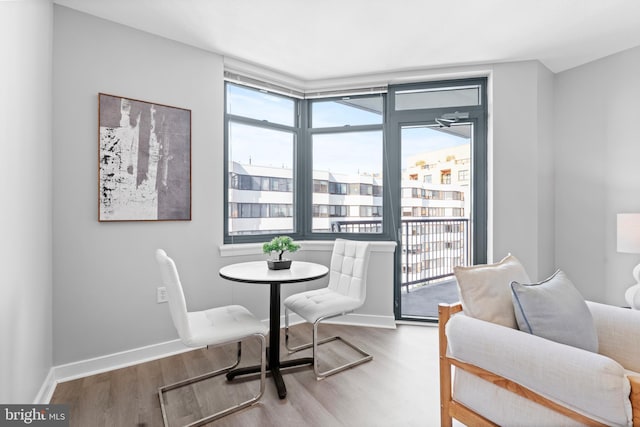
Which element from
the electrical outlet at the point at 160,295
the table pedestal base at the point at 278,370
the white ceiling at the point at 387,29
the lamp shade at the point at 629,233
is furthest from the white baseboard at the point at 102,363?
the lamp shade at the point at 629,233

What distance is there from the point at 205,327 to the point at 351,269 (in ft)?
4.11

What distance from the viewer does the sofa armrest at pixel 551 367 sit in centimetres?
103

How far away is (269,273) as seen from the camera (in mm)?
2311

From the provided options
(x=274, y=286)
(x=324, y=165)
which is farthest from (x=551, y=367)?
(x=324, y=165)

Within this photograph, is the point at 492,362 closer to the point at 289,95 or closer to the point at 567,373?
the point at 567,373

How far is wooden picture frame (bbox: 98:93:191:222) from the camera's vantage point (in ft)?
7.98

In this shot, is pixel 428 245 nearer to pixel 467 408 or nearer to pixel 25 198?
pixel 467 408

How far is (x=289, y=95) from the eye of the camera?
11.7ft

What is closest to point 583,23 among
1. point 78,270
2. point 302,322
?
point 302,322

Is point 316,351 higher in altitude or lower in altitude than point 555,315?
lower

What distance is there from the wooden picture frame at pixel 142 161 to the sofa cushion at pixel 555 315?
2.46m

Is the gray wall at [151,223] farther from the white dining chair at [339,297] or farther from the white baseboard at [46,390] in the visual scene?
the white dining chair at [339,297]

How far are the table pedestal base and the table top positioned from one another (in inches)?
26.1

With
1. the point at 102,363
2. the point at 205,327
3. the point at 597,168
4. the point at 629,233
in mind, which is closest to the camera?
the point at 205,327
